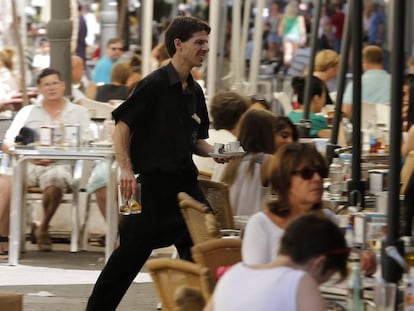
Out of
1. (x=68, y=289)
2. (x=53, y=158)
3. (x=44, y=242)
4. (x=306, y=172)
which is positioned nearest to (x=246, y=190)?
(x=68, y=289)

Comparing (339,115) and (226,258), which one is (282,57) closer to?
(339,115)

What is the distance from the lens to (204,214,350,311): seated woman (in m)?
5.26

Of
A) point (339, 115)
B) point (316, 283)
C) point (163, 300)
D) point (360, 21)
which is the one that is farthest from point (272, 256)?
point (339, 115)

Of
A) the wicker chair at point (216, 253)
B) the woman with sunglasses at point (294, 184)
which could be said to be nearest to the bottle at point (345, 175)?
the woman with sunglasses at point (294, 184)

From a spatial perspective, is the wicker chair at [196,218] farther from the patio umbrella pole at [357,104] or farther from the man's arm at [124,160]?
the patio umbrella pole at [357,104]

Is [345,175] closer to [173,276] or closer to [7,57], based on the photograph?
[173,276]

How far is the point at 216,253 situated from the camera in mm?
6445

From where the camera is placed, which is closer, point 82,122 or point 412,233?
point 412,233

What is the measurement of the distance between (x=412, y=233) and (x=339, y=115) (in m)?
4.87

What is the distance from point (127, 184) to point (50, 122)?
15.7ft

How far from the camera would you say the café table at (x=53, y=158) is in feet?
41.1

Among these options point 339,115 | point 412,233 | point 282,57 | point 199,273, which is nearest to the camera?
point 199,273

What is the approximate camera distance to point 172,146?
8.80 metres

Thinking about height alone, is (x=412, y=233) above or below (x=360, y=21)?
below
